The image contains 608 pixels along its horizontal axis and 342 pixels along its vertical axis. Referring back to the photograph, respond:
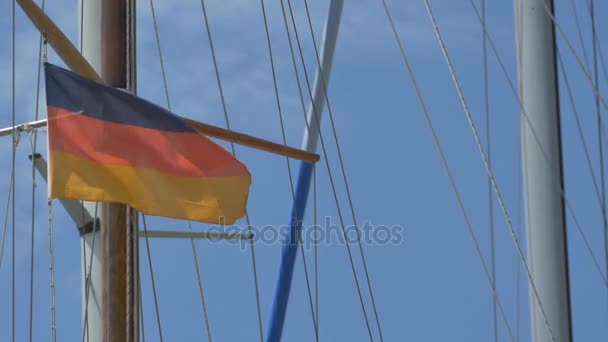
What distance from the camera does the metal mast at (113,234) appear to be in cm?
1281

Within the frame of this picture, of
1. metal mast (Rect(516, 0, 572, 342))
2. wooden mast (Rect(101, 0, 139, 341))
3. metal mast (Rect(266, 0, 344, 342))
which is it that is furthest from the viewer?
metal mast (Rect(266, 0, 344, 342))

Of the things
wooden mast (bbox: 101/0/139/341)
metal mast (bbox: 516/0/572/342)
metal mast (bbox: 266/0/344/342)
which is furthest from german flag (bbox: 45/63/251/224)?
metal mast (bbox: 516/0/572/342)

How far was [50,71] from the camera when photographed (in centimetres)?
1288

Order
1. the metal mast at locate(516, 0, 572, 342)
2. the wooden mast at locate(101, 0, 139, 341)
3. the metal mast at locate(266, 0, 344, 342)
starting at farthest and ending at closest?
the metal mast at locate(266, 0, 344, 342), the metal mast at locate(516, 0, 572, 342), the wooden mast at locate(101, 0, 139, 341)

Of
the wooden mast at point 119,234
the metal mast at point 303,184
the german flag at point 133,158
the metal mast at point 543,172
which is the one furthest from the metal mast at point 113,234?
the metal mast at point 543,172

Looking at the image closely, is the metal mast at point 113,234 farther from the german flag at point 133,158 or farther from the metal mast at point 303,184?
the metal mast at point 303,184

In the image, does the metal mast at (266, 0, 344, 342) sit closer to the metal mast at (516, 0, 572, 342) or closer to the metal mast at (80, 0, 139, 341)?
the metal mast at (516, 0, 572, 342)

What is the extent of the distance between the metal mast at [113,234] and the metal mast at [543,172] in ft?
15.6

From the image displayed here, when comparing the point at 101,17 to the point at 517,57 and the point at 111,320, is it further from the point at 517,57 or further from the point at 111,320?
the point at 517,57

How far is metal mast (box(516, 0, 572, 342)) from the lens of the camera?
1688cm

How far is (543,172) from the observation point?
687 inches

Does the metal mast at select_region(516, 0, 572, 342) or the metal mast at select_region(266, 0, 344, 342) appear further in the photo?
the metal mast at select_region(266, 0, 344, 342)

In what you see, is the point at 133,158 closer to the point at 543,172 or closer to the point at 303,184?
the point at 303,184

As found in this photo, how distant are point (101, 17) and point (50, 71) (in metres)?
1.04
